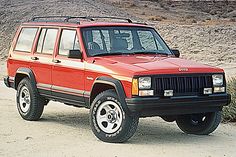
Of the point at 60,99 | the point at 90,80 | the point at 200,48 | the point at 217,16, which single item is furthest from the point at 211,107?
the point at 217,16

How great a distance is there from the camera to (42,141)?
32.4 ft

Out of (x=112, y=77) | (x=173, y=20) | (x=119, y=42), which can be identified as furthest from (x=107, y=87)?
(x=173, y=20)

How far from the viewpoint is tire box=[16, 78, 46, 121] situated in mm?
11664

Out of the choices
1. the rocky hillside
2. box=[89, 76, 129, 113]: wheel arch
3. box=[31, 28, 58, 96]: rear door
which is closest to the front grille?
box=[89, 76, 129, 113]: wheel arch

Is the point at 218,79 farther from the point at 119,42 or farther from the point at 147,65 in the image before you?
the point at 119,42

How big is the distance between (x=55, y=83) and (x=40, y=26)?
138 cm

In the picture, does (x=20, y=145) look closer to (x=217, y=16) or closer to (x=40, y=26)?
(x=40, y=26)

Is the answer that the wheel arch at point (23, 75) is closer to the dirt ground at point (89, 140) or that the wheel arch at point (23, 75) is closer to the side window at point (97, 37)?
the dirt ground at point (89, 140)

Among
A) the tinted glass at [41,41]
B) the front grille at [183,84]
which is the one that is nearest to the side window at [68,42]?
the tinted glass at [41,41]

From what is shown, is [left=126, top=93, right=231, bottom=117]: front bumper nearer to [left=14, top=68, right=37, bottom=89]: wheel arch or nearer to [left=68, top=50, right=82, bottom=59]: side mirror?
[left=68, top=50, right=82, bottom=59]: side mirror

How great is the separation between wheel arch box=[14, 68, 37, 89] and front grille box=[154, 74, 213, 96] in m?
2.99

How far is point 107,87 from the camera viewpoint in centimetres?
1008

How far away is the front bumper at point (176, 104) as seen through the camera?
9.33m

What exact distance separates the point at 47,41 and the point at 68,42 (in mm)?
664
